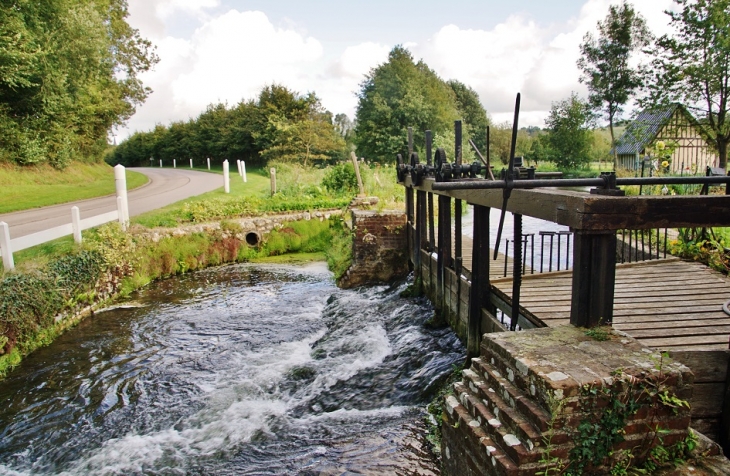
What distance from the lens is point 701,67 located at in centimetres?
2520

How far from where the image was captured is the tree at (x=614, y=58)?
36.5 m

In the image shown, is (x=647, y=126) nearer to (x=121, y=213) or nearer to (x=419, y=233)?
(x=419, y=233)

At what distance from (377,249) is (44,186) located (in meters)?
17.2

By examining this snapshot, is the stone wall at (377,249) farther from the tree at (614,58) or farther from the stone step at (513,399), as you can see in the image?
the tree at (614,58)

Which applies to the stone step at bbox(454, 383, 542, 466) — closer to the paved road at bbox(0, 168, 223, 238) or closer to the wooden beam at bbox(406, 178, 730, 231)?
the wooden beam at bbox(406, 178, 730, 231)

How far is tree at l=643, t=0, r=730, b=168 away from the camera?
24656 millimetres

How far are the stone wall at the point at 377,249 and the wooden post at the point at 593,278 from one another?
762cm

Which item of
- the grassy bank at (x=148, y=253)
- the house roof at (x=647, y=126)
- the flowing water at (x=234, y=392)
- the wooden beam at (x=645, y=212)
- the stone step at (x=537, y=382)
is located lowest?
the flowing water at (x=234, y=392)

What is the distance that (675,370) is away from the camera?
100 inches

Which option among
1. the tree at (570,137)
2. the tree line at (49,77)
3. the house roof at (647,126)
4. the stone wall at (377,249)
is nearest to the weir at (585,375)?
the stone wall at (377,249)

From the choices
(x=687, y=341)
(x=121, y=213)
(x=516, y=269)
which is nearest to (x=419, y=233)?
(x=516, y=269)

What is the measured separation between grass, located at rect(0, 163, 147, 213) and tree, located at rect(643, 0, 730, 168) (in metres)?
27.5

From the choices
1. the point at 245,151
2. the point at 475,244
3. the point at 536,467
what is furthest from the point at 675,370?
the point at 245,151

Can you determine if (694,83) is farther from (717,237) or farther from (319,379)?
(319,379)
